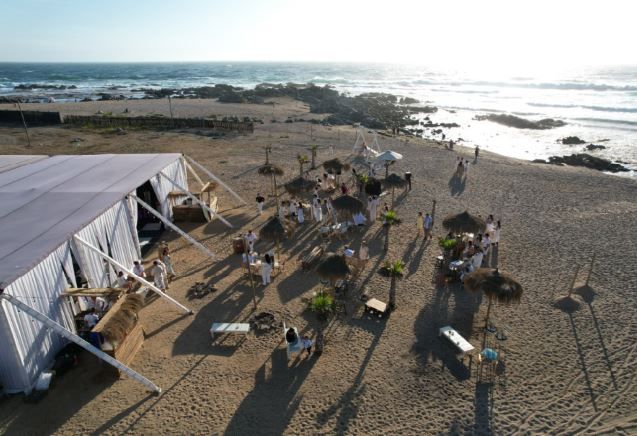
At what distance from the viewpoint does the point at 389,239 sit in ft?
49.3

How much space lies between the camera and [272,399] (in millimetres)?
7945

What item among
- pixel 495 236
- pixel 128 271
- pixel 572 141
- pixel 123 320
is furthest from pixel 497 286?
pixel 572 141

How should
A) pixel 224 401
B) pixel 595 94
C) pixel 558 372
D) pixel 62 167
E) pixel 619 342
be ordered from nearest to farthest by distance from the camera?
1. pixel 224 401
2. pixel 558 372
3. pixel 619 342
4. pixel 62 167
5. pixel 595 94

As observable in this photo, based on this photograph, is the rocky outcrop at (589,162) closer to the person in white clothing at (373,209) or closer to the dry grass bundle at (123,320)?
the person in white clothing at (373,209)

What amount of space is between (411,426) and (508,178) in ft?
62.5

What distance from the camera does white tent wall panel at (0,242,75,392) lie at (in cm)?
757

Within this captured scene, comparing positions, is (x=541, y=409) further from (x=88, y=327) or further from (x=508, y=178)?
(x=508, y=178)

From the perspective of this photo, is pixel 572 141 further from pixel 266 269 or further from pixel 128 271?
pixel 128 271

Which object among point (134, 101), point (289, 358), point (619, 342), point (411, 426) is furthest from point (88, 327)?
point (134, 101)

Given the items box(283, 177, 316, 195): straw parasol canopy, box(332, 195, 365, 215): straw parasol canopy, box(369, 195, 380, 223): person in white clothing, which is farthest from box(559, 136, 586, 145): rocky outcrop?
box(332, 195, 365, 215): straw parasol canopy

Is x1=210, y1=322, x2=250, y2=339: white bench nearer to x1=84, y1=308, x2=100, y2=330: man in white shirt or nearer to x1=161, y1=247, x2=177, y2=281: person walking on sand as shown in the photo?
x1=84, y1=308, x2=100, y2=330: man in white shirt

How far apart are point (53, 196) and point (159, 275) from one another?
165 inches

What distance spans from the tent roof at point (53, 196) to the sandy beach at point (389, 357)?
2663 mm

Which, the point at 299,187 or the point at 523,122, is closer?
the point at 299,187
